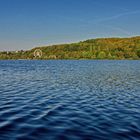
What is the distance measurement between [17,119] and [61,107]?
20.9 ft

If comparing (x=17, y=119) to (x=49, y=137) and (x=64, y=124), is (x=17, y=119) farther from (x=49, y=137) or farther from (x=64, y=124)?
(x=49, y=137)

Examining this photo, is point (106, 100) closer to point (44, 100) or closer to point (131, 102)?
point (131, 102)

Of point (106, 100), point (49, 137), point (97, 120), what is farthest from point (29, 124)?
point (106, 100)

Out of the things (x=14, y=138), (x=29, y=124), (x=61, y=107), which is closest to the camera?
(x=14, y=138)

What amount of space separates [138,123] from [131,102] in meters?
9.68

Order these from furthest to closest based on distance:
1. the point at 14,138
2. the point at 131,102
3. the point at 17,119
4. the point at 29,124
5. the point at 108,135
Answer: the point at 131,102, the point at 17,119, the point at 29,124, the point at 108,135, the point at 14,138

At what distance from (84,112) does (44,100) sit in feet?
23.5

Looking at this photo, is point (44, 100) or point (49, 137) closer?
point (49, 137)

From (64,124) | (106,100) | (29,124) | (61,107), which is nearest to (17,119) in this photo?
(29,124)

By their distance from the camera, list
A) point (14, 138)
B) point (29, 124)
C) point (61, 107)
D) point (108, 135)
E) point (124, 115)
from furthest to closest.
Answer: point (61, 107) < point (124, 115) < point (29, 124) < point (108, 135) < point (14, 138)

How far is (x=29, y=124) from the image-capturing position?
62.4 ft

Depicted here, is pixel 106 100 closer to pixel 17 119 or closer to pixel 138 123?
pixel 138 123

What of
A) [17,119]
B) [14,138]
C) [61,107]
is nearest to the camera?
[14,138]

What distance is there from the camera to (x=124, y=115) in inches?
921
